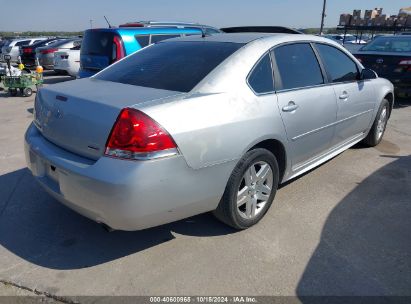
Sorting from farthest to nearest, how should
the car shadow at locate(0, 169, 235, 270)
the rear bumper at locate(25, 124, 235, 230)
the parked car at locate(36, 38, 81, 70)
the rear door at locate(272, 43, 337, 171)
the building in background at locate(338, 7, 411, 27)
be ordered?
1. the building in background at locate(338, 7, 411, 27)
2. the parked car at locate(36, 38, 81, 70)
3. the rear door at locate(272, 43, 337, 171)
4. the car shadow at locate(0, 169, 235, 270)
5. the rear bumper at locate(25, 124, 235, 230)

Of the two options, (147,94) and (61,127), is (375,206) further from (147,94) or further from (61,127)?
(61,127)

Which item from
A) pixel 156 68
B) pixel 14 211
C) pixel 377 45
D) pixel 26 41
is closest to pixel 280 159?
pixel 156 68

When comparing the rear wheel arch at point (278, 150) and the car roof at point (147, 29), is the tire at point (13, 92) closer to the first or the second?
the car roof at point (147, 29)

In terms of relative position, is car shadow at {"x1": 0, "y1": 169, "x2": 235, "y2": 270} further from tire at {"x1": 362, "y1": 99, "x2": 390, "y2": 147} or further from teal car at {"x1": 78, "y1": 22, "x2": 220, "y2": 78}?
Answer: teal car at {"x1": 78, "y1": 22, "x2": 220, "y2": 78}

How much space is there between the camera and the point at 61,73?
1587 cm

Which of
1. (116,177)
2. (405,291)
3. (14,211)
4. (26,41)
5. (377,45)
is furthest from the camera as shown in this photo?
(26,41)

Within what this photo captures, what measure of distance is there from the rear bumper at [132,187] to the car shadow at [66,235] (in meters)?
0.44

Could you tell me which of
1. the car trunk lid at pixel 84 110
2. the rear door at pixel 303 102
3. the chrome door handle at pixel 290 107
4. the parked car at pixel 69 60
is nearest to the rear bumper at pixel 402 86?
the rear door at pixel 303 102

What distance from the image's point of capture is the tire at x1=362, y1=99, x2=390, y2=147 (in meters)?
5.13

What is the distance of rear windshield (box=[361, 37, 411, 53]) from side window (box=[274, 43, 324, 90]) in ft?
19.7

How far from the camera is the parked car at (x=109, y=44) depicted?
6.69 metres

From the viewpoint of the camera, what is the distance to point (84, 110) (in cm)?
255

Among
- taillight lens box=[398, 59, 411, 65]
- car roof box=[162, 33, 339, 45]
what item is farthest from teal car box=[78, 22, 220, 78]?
taillight lens box=[398, 59, 411, 65]

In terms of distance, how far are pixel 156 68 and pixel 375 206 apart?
2425mm
